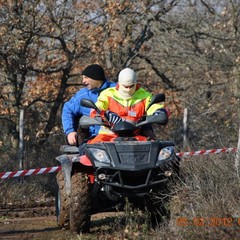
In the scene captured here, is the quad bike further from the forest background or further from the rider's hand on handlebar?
the forest background

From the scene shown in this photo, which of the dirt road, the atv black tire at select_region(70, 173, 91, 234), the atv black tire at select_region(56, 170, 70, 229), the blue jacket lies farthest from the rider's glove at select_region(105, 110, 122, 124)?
the dirt road

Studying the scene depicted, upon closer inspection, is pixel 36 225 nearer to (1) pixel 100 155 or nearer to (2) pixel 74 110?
(2) pixel 74 110

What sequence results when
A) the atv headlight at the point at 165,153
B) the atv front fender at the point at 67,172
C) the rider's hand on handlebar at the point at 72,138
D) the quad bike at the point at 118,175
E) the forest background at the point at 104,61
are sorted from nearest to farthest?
the quad bike at the point at 118,175, the atv headlight at the point at 165,153, the atv front fender at the point at 67,172, the rider's hand on handlebar at the point at 72,138, the forest background at the point at 104,61

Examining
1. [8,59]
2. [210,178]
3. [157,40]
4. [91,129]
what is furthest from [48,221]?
[157,40]

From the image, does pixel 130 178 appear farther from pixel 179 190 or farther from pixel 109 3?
pixel 109 3

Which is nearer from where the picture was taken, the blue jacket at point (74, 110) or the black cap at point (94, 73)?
the blue jacket at point (74, 110)

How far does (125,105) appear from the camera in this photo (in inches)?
314

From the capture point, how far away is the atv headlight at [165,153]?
733cm

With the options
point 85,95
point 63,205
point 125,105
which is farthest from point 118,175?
point 85,95

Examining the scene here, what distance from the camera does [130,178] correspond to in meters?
7.29

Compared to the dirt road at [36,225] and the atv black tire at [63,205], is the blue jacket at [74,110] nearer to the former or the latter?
the atv black tire at [63,205]

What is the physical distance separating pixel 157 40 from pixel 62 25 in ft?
19.0

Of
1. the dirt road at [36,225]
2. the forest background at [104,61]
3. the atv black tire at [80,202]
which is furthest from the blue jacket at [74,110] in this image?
the forest background at [104,61]

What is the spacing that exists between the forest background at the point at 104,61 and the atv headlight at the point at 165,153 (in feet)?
12.8
